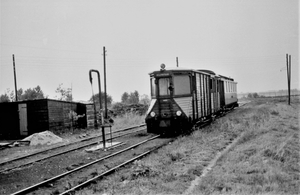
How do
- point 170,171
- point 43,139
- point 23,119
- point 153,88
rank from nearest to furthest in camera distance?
point 170,171, point 153,88, point 43,139, point 23,119

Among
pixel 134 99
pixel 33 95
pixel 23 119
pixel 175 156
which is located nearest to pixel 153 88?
pixel 175 156

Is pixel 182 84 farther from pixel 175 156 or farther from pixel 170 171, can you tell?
pixel 170 171

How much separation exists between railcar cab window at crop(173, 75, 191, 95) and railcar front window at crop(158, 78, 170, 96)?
0.32 m

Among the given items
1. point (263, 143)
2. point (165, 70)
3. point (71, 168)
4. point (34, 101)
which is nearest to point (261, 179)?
point (263, 143)

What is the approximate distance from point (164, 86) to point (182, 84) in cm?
83

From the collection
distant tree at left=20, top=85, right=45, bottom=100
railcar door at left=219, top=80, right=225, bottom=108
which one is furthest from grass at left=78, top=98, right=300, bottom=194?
distant tree at left=20, top=85, right=45, bottom=100

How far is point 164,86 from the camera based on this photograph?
40.4ft

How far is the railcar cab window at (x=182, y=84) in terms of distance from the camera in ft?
40.1

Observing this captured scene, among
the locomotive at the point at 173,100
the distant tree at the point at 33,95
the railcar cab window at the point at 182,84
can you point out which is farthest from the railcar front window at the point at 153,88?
the distant tree at the point at 33,95

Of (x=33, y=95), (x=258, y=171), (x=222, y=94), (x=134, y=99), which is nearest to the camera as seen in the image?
(x=258, y=171)

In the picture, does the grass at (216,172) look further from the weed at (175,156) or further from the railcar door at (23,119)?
the railcar door at (23,119)

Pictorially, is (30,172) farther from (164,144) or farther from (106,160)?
(164,144)

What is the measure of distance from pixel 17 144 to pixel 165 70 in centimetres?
852

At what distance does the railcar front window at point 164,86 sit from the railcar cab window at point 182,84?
32 centimetres
